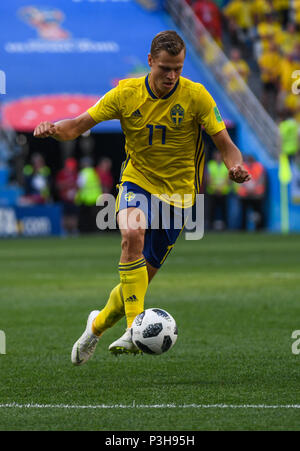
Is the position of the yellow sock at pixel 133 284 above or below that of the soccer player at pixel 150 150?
below

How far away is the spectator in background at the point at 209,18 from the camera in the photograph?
3064cm

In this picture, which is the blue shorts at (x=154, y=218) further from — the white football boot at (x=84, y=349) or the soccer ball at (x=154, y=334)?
the soccer ball at (x=154, y=334)

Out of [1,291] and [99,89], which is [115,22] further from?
[1,291]

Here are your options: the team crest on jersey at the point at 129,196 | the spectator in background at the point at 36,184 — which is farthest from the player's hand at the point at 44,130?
the spectator in background at the point at 36,184

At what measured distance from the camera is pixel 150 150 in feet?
21.6

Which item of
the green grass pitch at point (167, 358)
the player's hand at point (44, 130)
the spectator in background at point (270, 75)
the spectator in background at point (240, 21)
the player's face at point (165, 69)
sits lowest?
the green grass pitch at point (167, 358)

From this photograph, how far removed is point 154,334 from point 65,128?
61.6 inches

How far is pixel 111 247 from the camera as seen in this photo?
20.4m

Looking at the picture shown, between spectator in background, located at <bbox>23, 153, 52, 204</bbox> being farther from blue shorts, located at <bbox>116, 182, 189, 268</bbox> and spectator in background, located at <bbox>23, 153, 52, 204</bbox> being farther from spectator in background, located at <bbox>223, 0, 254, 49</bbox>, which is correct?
blue shorts, located at <bbox>116, 182, 189, 268</bbox>

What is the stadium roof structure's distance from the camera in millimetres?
28281

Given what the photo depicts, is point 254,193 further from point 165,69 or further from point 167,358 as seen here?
point 165,69

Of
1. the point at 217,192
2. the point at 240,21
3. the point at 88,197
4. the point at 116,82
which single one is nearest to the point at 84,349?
the point at 88,197

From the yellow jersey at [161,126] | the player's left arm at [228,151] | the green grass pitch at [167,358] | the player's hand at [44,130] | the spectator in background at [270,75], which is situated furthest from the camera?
the spectator in background at [270,75]

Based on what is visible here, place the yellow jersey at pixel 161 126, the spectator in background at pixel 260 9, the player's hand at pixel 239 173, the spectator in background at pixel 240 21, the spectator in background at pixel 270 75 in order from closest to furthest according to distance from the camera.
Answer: the player's hand at pixel 239 173, the yellow jersey at pixel 161 126, the spectator in background at pixel 270 75, the spectator in background at pixel 260 9, the spectator in background at pixel 240 21
